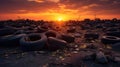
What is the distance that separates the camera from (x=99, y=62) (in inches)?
275

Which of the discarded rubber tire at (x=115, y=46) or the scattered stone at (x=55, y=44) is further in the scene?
the discarded rubber tire at (x=115, y=46)

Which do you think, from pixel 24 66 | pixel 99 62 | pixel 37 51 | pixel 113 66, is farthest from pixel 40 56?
pixel 113 66

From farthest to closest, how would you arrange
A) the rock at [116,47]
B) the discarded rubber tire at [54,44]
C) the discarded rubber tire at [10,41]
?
the discarded rubber tire at [10,41]
the rock at [116,47]
the discarded rubber tire at [54,44]

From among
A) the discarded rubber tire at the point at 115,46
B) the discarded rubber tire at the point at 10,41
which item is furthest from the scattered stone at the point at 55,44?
the discarded rubber tire at the point at 115,46

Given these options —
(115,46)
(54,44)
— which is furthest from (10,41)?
(115,46)

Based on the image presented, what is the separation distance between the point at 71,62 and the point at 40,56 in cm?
160

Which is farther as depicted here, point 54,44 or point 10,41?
point 10,41

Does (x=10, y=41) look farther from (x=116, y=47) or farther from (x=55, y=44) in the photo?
(x=116, y=47)

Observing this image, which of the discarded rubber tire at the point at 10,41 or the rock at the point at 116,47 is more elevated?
the discarded rubber tire at the point at 10,41

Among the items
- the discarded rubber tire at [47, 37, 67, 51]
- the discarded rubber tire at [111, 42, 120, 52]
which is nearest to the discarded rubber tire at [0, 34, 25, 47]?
the discarded rubber tire at [47, 37, 67, 51]

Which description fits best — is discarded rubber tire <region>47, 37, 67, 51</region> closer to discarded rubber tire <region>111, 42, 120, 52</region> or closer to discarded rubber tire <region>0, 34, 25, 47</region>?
discarded rubber tire <region>0, 34, 25, 47</region>

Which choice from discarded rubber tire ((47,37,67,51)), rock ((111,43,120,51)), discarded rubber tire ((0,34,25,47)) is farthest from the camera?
discarded rubber tire ((0,34,25,47))

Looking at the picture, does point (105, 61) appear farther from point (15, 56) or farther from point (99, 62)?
point (15, 56)

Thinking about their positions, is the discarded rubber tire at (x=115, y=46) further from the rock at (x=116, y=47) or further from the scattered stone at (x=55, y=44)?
the scattered stone at (x=55, y=44)
